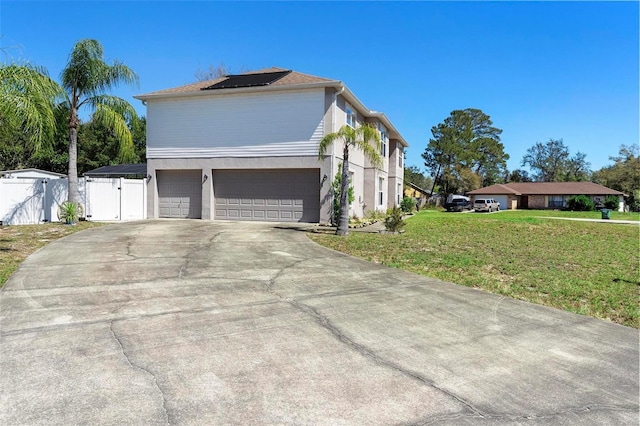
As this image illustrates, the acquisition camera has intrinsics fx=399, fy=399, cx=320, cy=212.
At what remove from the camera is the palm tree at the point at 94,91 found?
1519 cm

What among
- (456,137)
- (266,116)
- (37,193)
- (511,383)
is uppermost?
(456,137)

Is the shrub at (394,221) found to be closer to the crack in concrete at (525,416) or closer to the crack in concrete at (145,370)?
the crack in concrete at (145,370)

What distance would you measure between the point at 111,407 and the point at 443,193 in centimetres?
6146

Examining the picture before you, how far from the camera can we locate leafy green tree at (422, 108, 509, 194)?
191 ft

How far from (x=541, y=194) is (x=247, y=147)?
52029 mm

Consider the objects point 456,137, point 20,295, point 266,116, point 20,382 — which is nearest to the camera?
point 20,382

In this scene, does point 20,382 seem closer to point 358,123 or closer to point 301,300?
point 301,300

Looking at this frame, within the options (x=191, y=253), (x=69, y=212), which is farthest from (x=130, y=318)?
(x=69, y=212)

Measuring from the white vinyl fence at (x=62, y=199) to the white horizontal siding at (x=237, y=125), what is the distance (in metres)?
2.30

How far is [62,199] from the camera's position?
1683 cm

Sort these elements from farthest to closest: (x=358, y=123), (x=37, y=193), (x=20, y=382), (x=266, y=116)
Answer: (x=358, y=123) < (x=266, y=116) < (x=37, y=193) < (x=20, y=382)

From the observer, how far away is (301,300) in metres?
5.98

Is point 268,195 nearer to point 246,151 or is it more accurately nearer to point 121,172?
point 246,151

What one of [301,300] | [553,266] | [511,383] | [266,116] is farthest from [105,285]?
[266,116]
